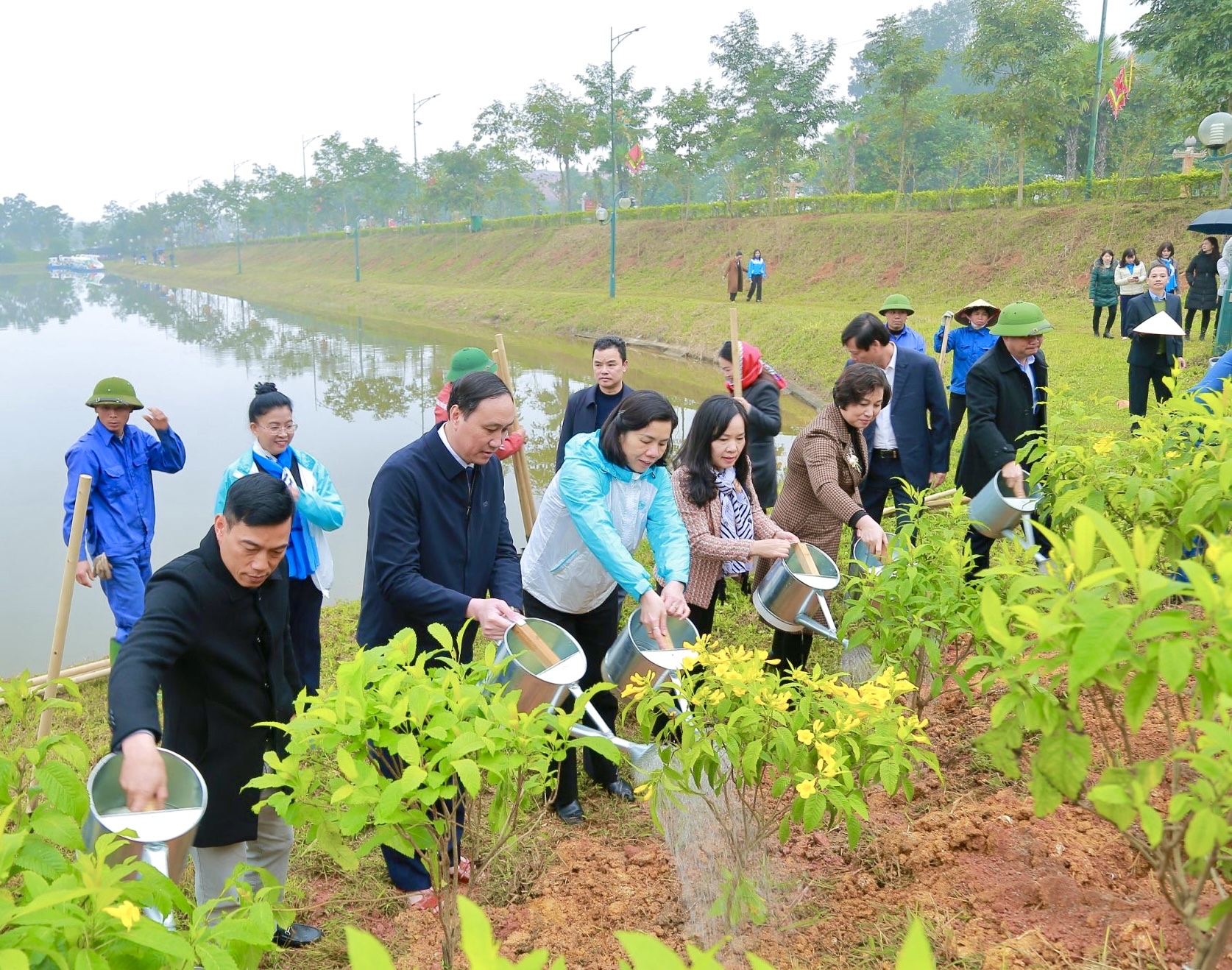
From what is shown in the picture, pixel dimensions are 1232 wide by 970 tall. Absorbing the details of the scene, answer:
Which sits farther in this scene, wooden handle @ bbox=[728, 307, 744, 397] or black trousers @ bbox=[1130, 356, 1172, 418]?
black trousers @ bbox=[1130, 356, 1172, 418]

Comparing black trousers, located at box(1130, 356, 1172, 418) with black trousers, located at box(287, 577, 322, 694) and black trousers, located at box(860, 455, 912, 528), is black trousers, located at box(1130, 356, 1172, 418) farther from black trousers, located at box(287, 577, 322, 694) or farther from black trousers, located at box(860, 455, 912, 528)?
black trousers, located at box(287, 577, 322, 694)

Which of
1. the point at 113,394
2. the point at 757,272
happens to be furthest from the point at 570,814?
the point at 757,272

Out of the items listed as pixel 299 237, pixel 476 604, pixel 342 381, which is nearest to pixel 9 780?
pixel 476 604

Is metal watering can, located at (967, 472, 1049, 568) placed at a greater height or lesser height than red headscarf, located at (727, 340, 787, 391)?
lesser

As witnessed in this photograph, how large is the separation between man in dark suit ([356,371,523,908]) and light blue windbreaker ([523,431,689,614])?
212mm

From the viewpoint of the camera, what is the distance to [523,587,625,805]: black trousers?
3.18 metres

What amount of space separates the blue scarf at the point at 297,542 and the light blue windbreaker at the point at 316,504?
0.02 m

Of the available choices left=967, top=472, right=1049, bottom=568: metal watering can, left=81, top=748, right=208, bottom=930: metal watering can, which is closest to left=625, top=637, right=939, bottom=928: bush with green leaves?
left=81, top=748, right=208, bottom=930: metal watering can

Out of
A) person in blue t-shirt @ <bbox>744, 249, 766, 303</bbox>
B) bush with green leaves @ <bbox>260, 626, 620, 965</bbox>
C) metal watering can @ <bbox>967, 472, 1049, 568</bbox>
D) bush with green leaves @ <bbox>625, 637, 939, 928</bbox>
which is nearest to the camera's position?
bush with green leaves @ <bbox>260, 626, 620, 965</bbox>

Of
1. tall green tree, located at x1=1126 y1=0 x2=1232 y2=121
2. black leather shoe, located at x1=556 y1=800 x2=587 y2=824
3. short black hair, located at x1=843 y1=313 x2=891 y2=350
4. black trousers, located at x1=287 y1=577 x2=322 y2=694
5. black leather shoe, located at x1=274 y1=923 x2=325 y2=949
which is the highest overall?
tall green tree, located at x1=1126 y1=0 x2=1232 y2=121

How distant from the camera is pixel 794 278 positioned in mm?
23594

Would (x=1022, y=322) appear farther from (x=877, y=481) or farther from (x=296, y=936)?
(x=296, y=936)

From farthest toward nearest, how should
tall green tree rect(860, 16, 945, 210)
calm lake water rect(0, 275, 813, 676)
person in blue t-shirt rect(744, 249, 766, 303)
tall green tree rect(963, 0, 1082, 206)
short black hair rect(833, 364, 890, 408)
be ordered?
tall green tree rect(860, 16, 945, 210), person in blue t-shirt rect(744, 249, 766, 303), tall green tree rect(963, 0, 1082, 206), calm lake water rect(0, 275, 813, 676), short black hair rect(833, 364, 890, 408)

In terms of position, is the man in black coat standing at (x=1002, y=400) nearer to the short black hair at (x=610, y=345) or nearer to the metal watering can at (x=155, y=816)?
the short black hair at (x=610, y=345)
